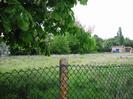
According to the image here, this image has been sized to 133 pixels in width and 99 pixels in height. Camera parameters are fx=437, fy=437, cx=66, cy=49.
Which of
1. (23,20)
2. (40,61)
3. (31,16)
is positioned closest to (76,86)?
(31,16)

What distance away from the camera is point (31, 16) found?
6789 millimetres

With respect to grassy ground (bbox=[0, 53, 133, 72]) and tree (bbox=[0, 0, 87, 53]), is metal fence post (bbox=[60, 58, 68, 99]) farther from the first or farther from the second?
grassy ground (bbox=[0, 53, 133, 72])

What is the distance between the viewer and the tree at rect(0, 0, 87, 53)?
19.4 ft

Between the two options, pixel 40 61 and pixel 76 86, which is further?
pixel 40 61

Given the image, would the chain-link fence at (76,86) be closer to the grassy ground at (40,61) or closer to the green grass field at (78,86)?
the green grass field at (78,86)

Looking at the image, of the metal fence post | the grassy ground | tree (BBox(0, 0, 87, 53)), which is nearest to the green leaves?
tree (BBox(0, 0, 87, 53))

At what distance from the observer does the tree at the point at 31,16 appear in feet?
19.4

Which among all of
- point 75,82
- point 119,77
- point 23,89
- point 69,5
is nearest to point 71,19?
point 69,5

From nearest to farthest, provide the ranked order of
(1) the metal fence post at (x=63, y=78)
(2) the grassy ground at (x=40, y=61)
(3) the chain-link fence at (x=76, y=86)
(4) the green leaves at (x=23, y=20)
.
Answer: (1) the metal fence post at (x=63, y=78) → (4) the green leaves at (x=23, y=20) → (3) the chain-link fence at (x=76, y=86) → (2) the grassy ground at (x=40, y=61)

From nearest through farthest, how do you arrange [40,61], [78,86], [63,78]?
[63,78]
[78,86]
[40,61]

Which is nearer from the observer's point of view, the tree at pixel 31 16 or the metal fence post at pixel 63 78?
the metal fence post at pixel 63 78

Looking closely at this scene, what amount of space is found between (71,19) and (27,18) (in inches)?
54.1

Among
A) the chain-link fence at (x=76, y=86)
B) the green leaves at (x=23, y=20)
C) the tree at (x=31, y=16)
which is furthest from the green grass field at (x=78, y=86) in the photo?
the green leaves at (x=23, y=20)

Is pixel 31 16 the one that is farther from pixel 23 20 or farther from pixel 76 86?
pixel 76 86
